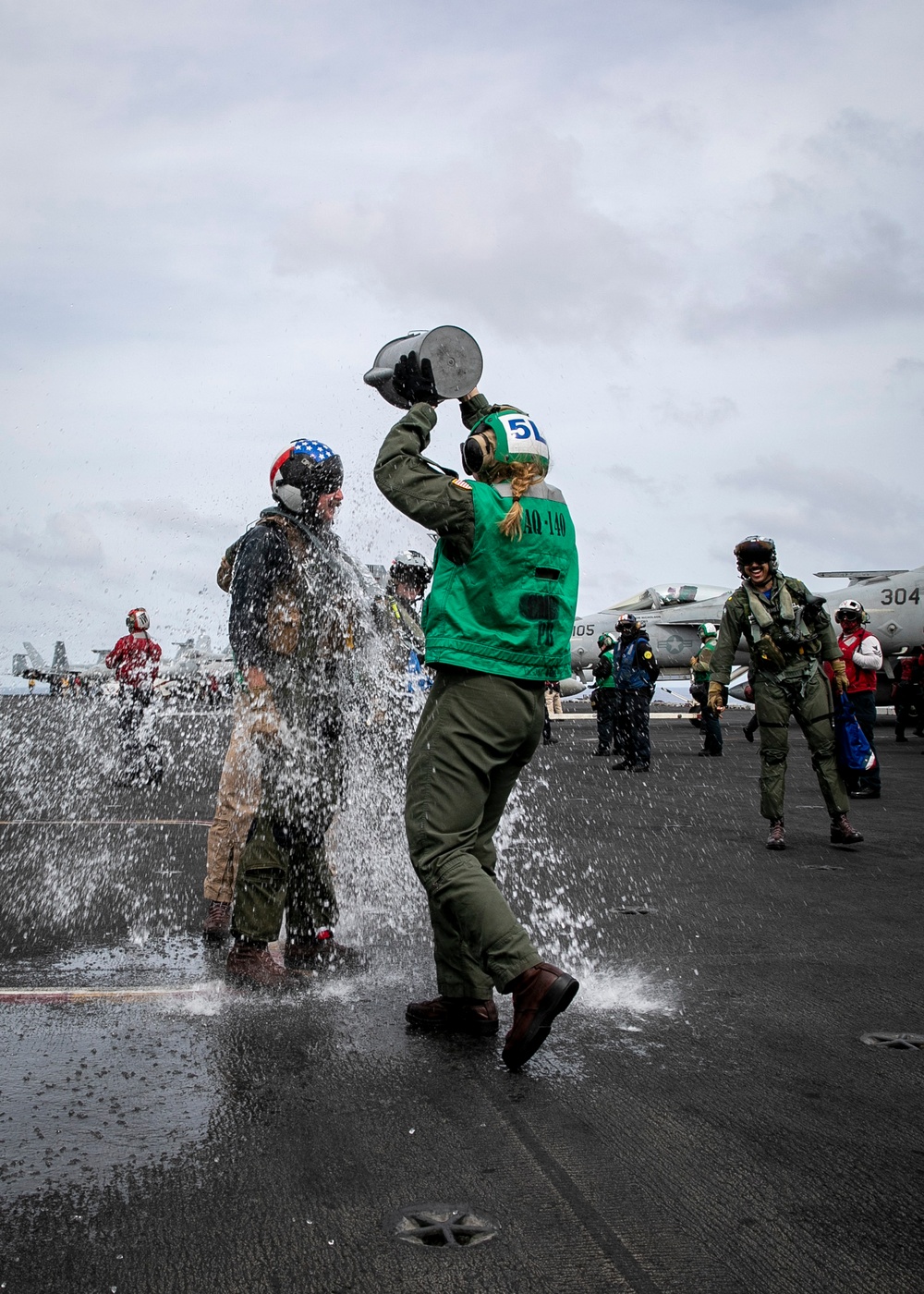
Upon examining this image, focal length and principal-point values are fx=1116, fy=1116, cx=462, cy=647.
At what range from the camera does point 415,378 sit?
3.67 metres

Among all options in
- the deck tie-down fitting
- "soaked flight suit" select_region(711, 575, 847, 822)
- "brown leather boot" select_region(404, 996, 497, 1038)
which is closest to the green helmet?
"brown leather boot" select_region(404, 996, 497, 1038)

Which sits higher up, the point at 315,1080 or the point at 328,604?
the point at 328,604

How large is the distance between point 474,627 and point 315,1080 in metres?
1.37

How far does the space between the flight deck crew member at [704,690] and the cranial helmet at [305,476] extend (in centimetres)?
1442

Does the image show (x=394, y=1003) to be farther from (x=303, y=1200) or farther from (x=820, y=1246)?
(x=820, y=1246)

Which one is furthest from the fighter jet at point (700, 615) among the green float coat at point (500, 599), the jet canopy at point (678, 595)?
the green float coat at point (500, 599)

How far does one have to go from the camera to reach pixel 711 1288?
199 cm

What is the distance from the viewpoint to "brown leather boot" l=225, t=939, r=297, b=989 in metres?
4.01

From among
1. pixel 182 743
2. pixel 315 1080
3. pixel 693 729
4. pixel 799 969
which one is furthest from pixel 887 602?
pixel 315 1080

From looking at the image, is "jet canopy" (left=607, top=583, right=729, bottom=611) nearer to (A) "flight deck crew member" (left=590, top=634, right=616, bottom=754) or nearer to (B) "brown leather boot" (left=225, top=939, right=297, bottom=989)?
(A) "flight deck crew member" (left=590, top=634, right=616, bottom=754)

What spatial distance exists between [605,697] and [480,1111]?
54.2 feet

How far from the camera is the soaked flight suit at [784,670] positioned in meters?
7.80

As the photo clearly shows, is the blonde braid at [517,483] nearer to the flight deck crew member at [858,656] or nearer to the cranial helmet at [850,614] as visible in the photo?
the flight deck crew member at [858,656]

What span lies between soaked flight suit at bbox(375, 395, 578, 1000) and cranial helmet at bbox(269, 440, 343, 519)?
3.21 ft
